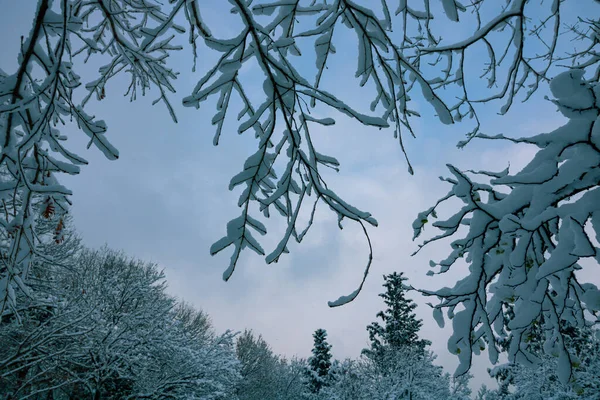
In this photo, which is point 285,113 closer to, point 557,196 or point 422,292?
point 557,196

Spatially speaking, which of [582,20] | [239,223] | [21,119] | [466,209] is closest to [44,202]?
[21,119]

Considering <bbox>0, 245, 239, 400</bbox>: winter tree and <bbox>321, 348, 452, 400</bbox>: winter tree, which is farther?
<bbox>321, 348, 452, 400</bbox>: winter tree

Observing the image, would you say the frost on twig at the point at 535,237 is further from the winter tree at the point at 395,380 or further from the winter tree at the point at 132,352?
the winter tree at the point at 395,380

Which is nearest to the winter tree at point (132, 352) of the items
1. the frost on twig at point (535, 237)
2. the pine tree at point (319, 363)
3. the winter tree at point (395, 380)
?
the winter tree at point (395, 380)

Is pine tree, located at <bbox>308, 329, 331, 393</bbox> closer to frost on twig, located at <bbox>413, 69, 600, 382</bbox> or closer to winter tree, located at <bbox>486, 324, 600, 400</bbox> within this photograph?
winter tree, located at <bbox>486, 324, 600, 400</bbox>

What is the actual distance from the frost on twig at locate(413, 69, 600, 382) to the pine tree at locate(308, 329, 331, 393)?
22644mm

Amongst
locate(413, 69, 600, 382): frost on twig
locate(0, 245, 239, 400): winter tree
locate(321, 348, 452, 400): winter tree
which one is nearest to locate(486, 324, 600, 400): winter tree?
locate(321, 348, 452, 400): winter tree

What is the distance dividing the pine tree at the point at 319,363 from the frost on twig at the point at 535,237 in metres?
22.6

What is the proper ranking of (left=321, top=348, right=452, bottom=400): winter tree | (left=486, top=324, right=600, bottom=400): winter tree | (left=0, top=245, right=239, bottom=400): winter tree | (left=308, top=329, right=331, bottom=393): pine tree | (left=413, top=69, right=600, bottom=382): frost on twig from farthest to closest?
1. (left=308, top=329, right=331, bottom=393): pine tree
2. (left=321, top=348, right=452, bottom=400): winter tree
3. (left=486, top=324, right=600, bottom=400): winter tree
4. (left=0, top=245, right=239, bottom=400): winter tree
5. (left=413, top=69, right=600, bottom=382): frost on twig

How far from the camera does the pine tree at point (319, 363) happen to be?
2255cm

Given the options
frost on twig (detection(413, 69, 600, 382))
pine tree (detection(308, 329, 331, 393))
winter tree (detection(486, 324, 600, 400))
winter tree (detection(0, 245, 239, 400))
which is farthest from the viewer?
pine tree (detection(308, 329, 331, 393))

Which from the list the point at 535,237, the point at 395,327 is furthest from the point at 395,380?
the point at 535,237

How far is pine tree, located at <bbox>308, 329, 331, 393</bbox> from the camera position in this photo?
22547mm

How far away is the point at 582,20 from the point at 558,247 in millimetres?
3439
